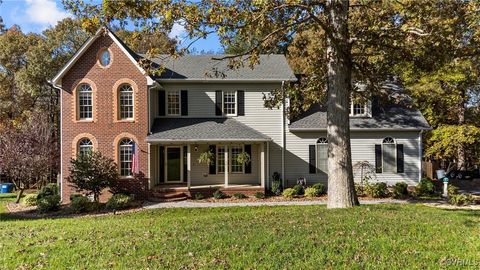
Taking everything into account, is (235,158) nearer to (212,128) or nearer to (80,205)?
(212,128)

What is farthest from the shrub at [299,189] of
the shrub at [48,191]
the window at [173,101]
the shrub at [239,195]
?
the shrub at [48,191]

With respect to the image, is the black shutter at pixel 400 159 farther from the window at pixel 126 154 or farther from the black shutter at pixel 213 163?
the window at pixel 126 154

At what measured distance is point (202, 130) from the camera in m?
19.6

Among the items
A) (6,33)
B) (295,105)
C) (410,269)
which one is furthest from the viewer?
(6,33)

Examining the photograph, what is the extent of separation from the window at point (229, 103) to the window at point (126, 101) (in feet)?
16.2

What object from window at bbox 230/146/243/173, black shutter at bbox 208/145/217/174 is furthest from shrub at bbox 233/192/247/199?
black shutter at bbox 208/145/217/174

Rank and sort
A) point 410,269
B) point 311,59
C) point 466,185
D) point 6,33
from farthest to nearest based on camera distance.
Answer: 1. point 6,33
2. point 466,185
3. point 311,59
4. point 410,269

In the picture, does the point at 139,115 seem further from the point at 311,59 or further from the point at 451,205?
the point at 451,205

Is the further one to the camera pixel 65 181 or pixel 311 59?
pixel 65 181

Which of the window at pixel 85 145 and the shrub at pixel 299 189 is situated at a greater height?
the window at pixel 85 145

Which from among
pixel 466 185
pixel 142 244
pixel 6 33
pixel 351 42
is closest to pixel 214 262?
pixel 142 244

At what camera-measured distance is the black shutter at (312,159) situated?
20453mm

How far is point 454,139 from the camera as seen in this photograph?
72.6 ft

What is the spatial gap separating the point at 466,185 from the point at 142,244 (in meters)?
25.5
